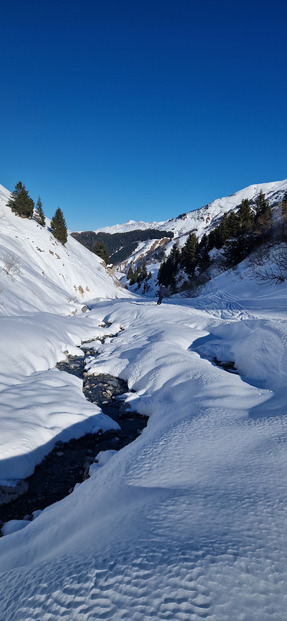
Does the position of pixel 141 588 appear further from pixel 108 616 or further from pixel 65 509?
pixel 65 509

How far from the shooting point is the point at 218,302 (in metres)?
19.1

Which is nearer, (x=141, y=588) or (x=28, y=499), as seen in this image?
(x=141, y=588)

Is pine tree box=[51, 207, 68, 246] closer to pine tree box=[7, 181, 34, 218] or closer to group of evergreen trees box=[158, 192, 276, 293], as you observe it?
pine tree box=[7, 181, 34, 218]

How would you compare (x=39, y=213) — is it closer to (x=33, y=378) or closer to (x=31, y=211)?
(x=31, y=211)

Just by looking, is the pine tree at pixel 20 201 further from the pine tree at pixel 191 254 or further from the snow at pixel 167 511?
the snow at pixel 167 511

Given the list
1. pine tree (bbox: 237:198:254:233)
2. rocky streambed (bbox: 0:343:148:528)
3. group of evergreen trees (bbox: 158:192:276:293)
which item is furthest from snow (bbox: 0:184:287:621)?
pine tree (bbox: 237:198:254:233)

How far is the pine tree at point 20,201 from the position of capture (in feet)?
94.6

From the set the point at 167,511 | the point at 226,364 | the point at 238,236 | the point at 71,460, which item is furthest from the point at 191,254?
the point at 167,511

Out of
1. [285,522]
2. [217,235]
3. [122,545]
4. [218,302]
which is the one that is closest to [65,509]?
[122,545]

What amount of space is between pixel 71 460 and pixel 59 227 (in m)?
33.2

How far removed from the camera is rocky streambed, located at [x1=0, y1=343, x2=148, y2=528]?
343 cm

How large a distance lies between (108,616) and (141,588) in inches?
6.2

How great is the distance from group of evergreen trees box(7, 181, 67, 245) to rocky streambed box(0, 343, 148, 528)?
2907 centimetres

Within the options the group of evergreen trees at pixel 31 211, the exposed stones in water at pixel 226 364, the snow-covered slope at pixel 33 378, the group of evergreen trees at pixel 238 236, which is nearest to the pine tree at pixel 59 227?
the group of evergreen trees at pixel 31 211
